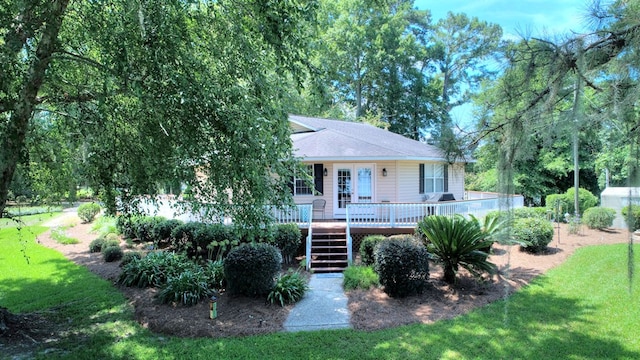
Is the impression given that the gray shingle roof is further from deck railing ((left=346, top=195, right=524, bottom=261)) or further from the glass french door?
deck railing ((left=346, top=195, right=524, bottom=261))

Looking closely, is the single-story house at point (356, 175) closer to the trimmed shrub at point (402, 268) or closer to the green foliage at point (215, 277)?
the green foliage at point (215, 277)

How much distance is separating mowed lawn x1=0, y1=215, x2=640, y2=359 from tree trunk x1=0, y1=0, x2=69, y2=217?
122 inches

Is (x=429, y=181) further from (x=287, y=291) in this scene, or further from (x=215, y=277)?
(x=215, y=277)

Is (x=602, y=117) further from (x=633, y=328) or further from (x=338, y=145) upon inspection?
(x=338, y=145)

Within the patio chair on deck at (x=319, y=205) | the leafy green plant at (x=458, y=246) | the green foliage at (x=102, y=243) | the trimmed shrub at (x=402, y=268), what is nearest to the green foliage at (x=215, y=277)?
the trimmed shrub at (x=402, y=268)

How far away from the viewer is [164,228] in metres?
12.4

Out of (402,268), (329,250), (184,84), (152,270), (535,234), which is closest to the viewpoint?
(184,84)

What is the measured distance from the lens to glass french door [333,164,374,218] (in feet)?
47.3

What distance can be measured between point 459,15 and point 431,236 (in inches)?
1435

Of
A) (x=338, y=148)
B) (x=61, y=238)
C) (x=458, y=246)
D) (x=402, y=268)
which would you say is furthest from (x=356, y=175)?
(x=61, y=238)

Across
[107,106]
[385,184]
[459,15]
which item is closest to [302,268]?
[385,184]

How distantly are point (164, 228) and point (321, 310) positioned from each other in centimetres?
766

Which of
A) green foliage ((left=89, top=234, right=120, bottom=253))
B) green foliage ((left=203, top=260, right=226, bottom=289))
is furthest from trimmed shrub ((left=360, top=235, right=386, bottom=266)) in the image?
green foliage ((left=89, top=234, right=120, bottom=253))

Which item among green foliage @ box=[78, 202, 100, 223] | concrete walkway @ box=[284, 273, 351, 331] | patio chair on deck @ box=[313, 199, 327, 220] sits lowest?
concrete walkway @ box=[284, 273, 351, 331]
